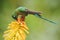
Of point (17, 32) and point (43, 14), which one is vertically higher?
point (43, 14)

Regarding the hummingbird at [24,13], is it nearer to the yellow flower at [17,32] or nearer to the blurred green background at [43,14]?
the yellow flower at [17,32]

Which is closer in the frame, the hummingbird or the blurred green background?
the hummingbird

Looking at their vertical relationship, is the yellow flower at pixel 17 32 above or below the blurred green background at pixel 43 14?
below

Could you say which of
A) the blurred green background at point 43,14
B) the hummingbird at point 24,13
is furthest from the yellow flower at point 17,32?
the blurred green background at point 43,14

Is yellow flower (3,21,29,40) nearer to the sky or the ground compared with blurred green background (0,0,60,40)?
nearer to the ground

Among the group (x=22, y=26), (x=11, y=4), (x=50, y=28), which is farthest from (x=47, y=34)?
(x=22, y=26)

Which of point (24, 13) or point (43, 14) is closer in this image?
point (24, 13)

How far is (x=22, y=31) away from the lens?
2.48ft

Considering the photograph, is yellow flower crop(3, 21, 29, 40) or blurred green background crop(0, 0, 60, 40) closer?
yellow flower crop(3, 21, 29, 40)

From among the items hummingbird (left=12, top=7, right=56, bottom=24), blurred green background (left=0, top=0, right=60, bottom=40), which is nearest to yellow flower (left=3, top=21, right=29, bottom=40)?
hummingbird (left=12, top=7, right=56, bottom=24)

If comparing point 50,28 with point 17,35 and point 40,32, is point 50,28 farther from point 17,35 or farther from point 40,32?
point 17,35

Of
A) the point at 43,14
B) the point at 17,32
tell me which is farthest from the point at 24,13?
Result: the point at 43,14

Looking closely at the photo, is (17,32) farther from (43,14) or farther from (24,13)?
(43,14)

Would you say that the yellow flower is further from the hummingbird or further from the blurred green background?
the blurred green background
